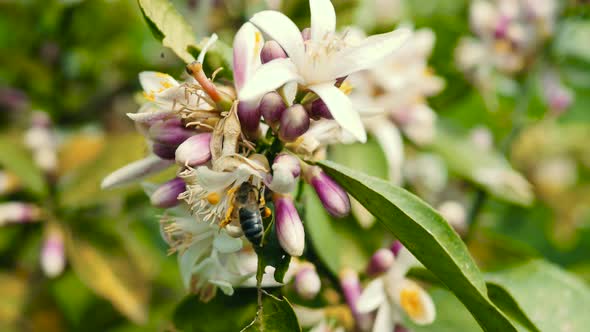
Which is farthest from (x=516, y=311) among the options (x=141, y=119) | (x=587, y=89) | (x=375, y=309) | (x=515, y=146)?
(x=587, y=89)

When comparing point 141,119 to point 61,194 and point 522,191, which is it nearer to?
point 61,194

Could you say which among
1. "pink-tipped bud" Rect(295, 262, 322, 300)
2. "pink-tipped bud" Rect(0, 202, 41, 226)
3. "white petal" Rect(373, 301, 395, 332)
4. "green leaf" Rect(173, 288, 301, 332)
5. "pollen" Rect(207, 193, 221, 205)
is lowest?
"pink-tipped bud" Rect(0, 202, 41, 226)

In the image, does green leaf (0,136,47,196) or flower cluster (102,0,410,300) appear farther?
green leaf (0,136,47,196)

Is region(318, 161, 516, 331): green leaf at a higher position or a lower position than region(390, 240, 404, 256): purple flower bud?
higher

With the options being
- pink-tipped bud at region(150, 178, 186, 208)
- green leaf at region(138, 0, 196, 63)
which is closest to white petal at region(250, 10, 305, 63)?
green leaf at region(138, 0, 196, 63)

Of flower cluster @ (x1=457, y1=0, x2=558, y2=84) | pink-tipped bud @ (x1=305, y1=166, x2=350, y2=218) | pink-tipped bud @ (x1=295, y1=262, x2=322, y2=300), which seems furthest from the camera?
flower cluster @ (x1=457, y1=0, x2=558, y2=84)

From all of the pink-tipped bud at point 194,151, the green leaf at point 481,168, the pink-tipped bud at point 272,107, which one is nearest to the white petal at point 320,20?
the pink-tipped bud at point 272,107

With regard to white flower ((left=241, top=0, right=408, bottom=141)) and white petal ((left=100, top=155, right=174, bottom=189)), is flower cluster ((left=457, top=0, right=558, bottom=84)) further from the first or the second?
white petal ((left=100, top=155, right=174, bottom=189))

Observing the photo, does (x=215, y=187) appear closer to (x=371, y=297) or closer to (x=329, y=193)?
(x=329, y=193)
